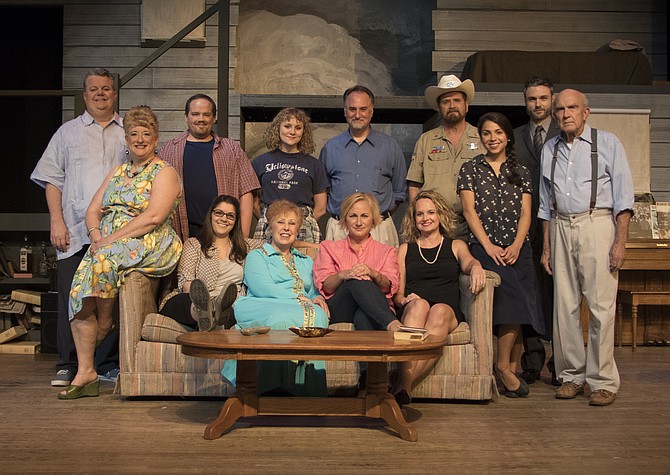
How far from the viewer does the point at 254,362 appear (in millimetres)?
3773

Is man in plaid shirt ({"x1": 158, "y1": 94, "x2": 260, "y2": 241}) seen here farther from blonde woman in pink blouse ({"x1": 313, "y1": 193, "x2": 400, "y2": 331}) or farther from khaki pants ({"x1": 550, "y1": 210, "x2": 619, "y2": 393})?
khaki pants ({"x1": 550, "y1": 210, "x2": 619, "y2": 393})

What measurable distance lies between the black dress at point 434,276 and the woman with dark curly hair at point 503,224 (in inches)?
8.3

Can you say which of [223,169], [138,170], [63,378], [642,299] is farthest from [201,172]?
[642,299]

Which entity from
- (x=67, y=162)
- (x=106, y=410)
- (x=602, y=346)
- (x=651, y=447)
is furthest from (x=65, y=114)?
(x=651, y=447)

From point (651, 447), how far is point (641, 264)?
368 cm

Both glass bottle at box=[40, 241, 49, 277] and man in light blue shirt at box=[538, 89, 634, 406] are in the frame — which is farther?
glass bottle at box=[40, 241, 49, 277]

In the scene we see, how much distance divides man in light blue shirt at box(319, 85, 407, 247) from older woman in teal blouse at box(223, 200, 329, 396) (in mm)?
613

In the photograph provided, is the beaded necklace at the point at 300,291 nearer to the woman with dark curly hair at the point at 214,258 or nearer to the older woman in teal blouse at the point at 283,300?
the older woman in teal blouse at the point at 283,300

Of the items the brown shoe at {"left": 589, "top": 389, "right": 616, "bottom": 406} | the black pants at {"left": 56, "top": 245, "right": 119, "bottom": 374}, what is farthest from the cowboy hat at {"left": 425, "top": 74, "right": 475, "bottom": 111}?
the black pants at {"left": 56, "top": 245, "right": 119, "bottom": 374}

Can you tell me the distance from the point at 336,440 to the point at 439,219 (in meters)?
1.51

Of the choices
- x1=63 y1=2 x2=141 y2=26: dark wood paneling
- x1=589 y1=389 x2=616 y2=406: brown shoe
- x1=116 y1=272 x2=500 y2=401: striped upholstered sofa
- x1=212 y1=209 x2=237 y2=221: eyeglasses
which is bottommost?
x1=589 y1=389 x2=616 y2=406: brown shoe

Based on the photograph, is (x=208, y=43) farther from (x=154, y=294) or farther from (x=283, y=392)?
(x=283, y=392)

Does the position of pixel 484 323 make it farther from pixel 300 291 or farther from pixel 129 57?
pixel 129 57

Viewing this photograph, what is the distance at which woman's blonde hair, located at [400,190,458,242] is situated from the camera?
4648 mm
